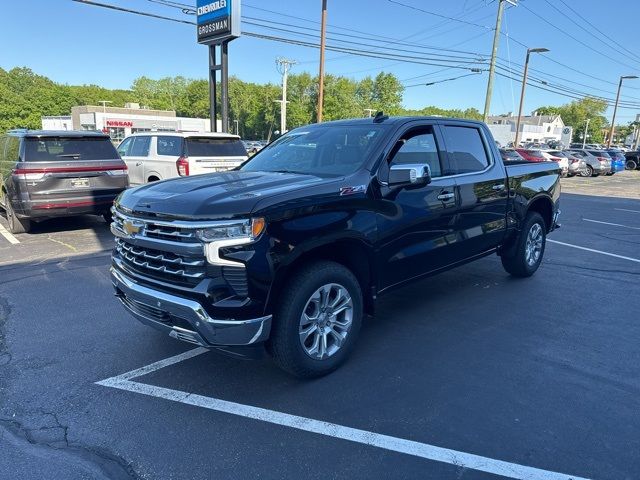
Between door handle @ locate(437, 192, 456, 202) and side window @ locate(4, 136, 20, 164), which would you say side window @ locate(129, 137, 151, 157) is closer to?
side window @ locate(4, 136, 20, 164)

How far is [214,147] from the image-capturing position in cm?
997

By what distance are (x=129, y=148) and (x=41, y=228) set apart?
126 inches

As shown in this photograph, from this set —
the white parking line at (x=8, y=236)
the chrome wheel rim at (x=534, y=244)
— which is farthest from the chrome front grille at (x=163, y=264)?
the white parking line at (x=8, y=236)

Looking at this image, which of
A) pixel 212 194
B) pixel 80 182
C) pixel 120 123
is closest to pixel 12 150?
pixel 80 182

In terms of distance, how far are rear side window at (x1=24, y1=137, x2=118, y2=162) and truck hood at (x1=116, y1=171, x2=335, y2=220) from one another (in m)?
5.36

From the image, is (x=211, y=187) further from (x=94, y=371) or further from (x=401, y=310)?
(x=401, y=310)

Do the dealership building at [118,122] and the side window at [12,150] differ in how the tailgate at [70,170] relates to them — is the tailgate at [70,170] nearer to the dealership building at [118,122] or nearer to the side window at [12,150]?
the side window at [12,150]

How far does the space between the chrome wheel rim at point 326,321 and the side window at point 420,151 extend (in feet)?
4.12

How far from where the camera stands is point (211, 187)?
11.3 feet

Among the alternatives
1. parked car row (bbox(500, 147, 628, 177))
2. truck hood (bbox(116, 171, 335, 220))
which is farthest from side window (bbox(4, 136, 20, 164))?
parked car row (bbox(500, 147, 628, 177))

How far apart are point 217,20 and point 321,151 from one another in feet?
40.5

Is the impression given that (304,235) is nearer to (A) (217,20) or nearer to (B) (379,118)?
(B) (379,118)

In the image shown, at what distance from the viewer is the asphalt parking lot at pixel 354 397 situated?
2646mm

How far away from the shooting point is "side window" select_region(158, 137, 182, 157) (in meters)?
9.78
